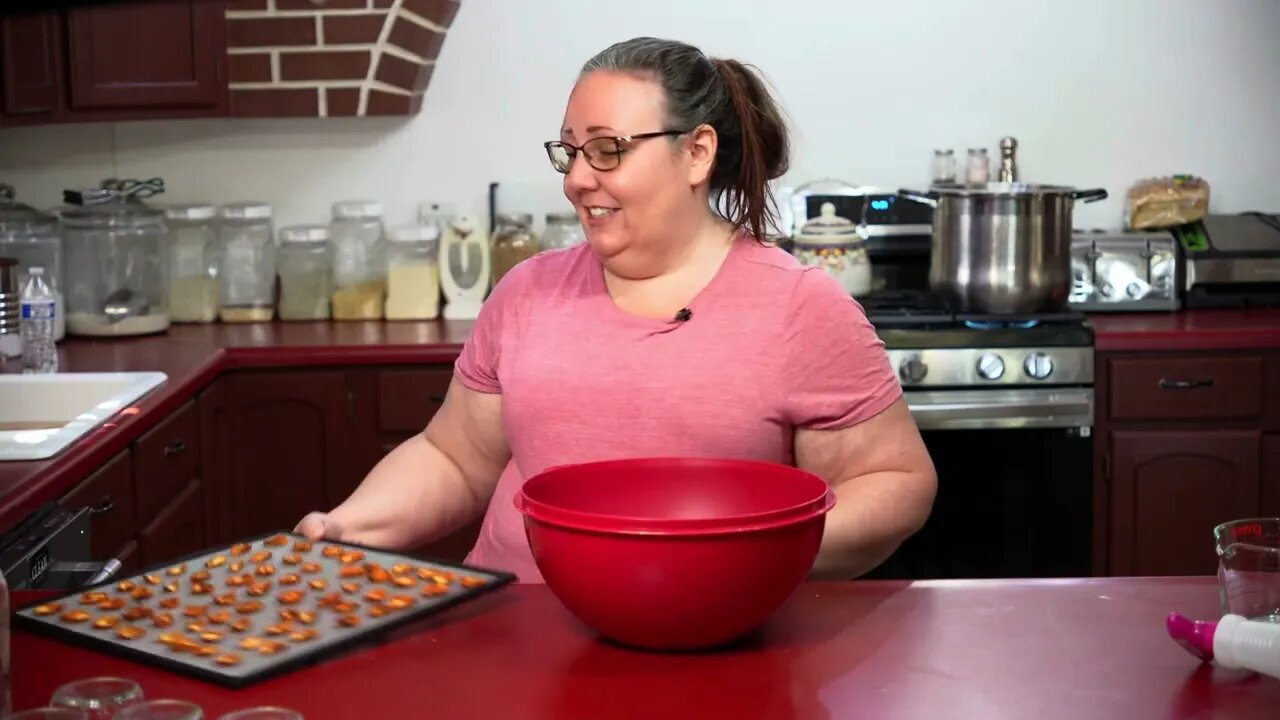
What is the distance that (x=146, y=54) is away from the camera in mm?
4047

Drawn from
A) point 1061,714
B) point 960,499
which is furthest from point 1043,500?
point 1061,714

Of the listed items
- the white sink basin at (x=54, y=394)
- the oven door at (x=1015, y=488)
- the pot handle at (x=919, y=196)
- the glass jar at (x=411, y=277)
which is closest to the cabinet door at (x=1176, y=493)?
the oven door at (x=1015, y=488)

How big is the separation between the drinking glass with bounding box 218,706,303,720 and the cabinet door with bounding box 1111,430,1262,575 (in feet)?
9.14

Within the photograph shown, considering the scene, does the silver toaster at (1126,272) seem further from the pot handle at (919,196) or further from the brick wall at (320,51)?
the brick wall at (320,51)

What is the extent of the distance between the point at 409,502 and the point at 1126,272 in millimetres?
2547

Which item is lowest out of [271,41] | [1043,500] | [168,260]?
[1043,500]

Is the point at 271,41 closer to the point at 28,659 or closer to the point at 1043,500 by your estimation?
the point at 1043,500

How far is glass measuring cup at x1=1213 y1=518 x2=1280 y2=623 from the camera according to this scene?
1.48m

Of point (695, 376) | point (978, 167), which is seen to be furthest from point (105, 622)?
point (978, 167)

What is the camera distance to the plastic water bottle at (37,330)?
3.37 meters

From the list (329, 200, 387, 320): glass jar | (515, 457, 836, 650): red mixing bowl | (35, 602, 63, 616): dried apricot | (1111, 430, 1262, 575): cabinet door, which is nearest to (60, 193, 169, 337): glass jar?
(329, 200, 387, 320): glass jar

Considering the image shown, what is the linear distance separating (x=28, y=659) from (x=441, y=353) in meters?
2.30

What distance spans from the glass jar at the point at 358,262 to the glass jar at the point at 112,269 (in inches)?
17.4

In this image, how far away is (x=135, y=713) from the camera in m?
1.29
